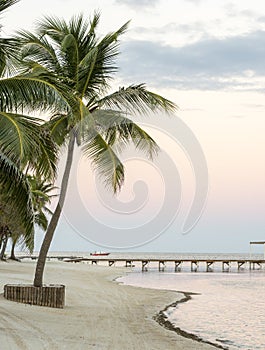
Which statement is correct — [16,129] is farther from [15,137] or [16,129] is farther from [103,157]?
[103,157]

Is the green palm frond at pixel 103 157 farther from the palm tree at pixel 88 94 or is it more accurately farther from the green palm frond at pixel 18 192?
the green palm frond at pixel 18 192

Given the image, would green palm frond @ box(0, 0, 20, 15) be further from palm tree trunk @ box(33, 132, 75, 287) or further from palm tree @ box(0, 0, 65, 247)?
palm tree trunk @ box(33, 132, 75, 287)

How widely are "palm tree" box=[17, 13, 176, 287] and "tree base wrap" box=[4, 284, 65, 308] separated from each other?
0.39m

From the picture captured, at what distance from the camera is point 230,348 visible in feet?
51.6

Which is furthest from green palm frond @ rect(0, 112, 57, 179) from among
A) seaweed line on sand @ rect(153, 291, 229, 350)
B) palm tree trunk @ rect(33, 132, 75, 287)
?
seaweed line on sand @ rect(153, 291, 229, 350)

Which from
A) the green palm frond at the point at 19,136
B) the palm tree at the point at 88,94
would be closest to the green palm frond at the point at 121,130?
the palm tree at the point at 88,94

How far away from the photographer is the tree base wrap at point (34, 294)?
57.1 ft

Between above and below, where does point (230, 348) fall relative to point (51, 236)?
below

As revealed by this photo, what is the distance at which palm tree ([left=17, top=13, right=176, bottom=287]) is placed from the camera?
17.9 meters

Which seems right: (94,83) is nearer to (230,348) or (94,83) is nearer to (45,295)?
(45,295)

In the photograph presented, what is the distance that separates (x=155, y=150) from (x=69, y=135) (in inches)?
111

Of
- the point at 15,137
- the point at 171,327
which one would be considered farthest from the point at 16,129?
the point at 171,327

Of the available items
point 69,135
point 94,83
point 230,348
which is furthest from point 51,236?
point 230,348

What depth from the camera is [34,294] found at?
57.2 ft
